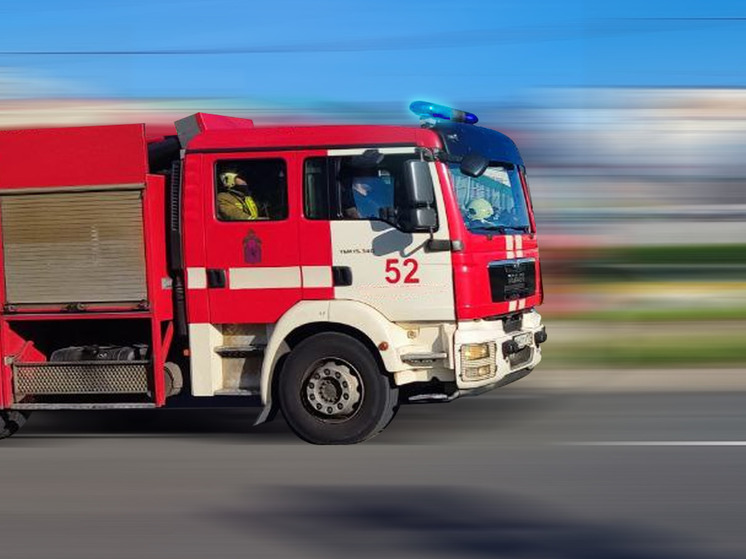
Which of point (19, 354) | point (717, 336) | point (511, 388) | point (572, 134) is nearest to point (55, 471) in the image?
point (19, 354)

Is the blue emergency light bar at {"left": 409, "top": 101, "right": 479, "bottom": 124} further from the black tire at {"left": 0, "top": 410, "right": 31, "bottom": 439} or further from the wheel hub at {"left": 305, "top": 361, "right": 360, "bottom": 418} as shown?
the black tire at {"left": 0, "top": 410, "right": 31, "bottom": 439}

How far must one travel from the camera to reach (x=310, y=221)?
8492 mm

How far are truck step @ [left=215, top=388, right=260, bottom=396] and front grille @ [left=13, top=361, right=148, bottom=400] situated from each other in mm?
533

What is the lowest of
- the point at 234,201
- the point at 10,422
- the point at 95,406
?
the point at 10,422

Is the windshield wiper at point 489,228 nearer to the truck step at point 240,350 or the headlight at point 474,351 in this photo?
the headlight at point 474,351

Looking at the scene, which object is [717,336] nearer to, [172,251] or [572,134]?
[572,134]

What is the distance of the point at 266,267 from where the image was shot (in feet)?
28.2

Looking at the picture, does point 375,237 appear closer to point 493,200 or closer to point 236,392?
point 493,200

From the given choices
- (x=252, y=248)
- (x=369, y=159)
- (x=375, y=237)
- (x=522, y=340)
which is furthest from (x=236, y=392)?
(x=522, y=340)

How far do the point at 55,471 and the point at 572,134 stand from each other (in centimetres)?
939

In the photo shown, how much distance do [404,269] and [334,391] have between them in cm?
98

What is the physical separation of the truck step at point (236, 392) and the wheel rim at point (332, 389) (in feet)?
1.27

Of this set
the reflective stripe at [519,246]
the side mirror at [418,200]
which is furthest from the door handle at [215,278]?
the reflective stripe at [519,246]

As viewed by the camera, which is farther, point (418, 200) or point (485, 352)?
point (485, 352)
